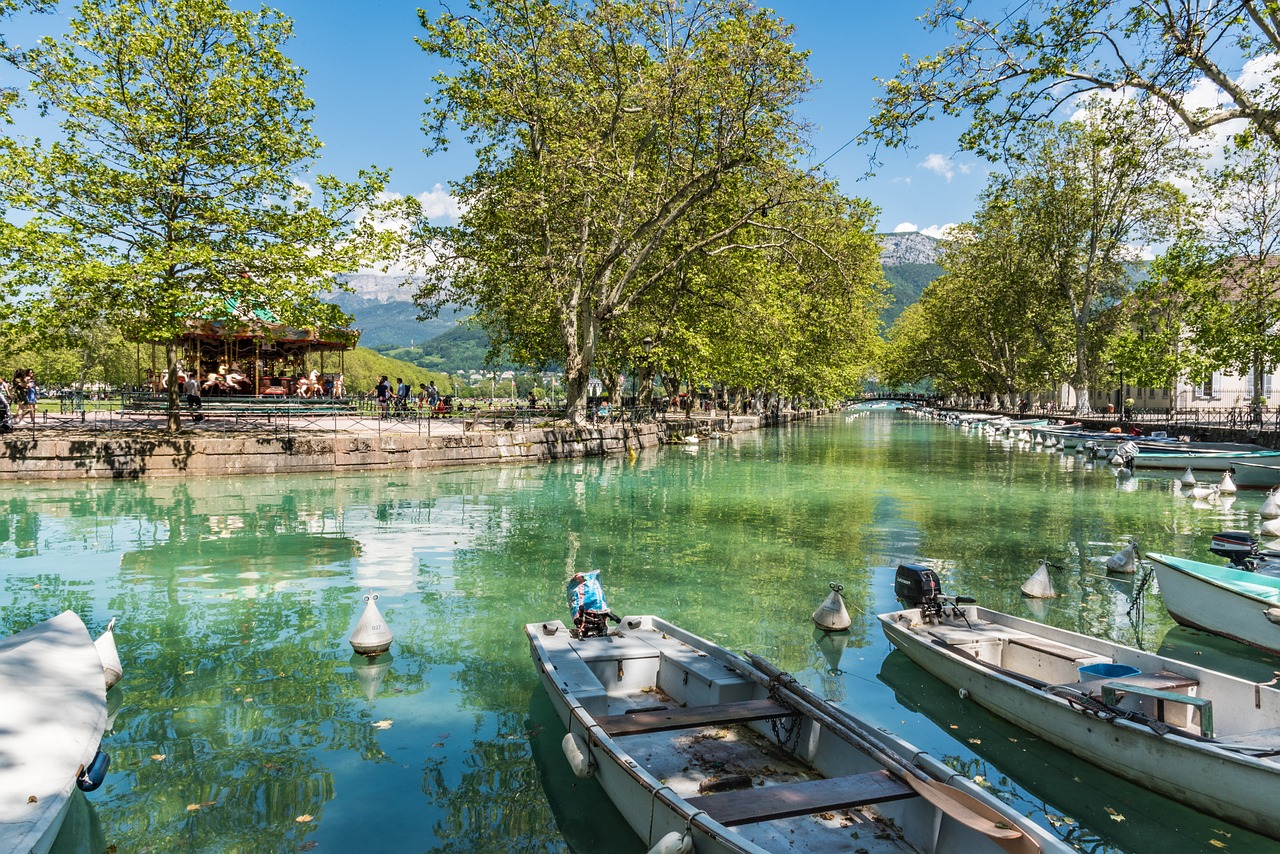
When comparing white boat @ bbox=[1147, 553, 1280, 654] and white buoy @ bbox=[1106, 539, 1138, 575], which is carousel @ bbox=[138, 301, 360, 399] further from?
white boat @ bbox=[1147, 553, 1280, 654]

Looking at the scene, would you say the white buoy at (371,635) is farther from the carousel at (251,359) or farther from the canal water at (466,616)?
the carousel at (251,359)

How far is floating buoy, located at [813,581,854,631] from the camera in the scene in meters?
9.27

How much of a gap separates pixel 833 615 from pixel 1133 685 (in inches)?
149

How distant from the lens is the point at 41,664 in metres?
6.04

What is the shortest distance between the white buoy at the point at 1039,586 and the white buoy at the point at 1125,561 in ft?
7.53

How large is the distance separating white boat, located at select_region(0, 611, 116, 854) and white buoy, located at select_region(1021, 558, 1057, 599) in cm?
1071

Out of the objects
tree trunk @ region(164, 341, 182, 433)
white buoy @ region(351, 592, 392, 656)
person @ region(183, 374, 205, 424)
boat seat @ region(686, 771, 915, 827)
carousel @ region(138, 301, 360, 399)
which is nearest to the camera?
boat seat @ region(686, 771, 915, 827)

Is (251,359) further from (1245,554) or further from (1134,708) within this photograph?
(1134,708)

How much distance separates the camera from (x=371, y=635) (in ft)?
27.5

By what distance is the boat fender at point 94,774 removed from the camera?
4.98 m

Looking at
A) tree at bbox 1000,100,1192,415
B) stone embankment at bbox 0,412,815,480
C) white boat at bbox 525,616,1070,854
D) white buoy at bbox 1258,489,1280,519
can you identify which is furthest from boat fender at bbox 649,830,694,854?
tree at bbox 1000,100,1192,415

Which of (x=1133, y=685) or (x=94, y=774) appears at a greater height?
(x=1133, y=685)

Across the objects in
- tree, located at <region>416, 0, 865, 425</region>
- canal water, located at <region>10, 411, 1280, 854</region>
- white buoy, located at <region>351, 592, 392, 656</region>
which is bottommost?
canal water, located at <region>10, 411, 1280, 854</region>

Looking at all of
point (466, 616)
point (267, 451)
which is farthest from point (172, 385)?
point (466, 616)
